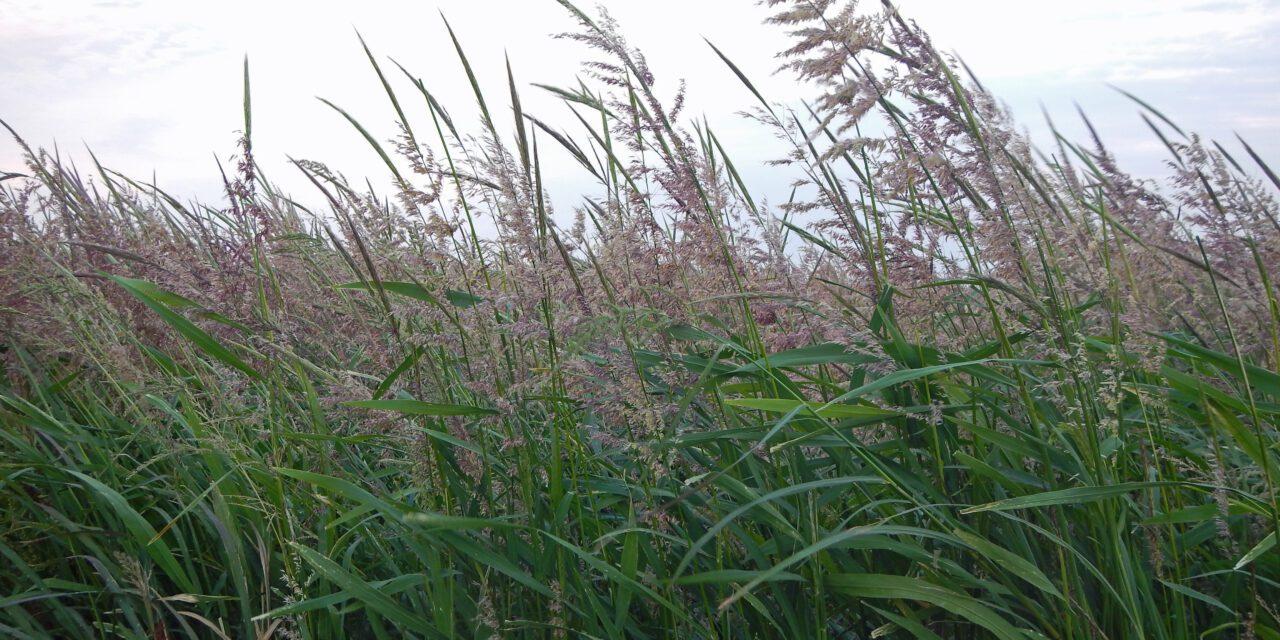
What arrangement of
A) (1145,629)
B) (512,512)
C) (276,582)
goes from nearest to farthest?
(1145,629), (512,512), (276,582)

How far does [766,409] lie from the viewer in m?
1.64

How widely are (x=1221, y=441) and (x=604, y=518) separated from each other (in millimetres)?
1320

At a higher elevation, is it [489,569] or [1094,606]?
[489,569]

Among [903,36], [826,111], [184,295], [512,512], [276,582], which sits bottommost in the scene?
[276,582]

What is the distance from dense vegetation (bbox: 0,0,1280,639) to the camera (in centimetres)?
159

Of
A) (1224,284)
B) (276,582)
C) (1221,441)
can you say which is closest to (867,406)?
(1221,441)

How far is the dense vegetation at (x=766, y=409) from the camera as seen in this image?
1.59m

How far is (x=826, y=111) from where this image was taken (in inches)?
70.7

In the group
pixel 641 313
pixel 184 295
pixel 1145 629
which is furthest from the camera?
pixel 184 295

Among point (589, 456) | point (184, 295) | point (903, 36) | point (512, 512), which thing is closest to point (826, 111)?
point (903, 36)

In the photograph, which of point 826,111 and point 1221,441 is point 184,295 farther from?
point 1221,441

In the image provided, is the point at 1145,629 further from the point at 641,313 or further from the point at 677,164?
the point at 677,164

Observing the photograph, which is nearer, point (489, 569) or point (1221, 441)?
point (489, 569)

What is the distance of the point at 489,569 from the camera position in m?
1.76
